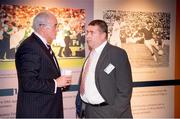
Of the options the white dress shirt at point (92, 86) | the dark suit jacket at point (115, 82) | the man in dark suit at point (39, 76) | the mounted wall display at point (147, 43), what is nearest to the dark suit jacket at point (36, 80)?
the man in dark suit at point (39, 76)

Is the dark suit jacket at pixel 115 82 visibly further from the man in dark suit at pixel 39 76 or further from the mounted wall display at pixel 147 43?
the mounted wall display at pixel 147 43

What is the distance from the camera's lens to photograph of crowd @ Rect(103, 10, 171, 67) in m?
4.39

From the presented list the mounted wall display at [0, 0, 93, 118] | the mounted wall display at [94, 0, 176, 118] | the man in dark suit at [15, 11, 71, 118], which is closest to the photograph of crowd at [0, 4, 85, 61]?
the mounted wall display at [0, 0, 93, 118]

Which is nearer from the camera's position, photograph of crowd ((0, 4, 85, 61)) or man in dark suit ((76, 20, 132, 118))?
man in dark suit ((76, 20, 132, 118))

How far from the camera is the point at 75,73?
13.5 ft

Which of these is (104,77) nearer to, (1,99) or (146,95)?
(1,99)

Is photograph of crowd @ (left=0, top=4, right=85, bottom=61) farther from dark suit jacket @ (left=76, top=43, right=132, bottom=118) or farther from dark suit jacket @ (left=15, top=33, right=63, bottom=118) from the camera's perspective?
dark suit jacket @ (left=76, top=43, right=132, bottom=118)

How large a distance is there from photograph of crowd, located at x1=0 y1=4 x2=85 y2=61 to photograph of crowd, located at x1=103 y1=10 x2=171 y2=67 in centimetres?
47

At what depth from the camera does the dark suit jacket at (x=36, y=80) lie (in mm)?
2637

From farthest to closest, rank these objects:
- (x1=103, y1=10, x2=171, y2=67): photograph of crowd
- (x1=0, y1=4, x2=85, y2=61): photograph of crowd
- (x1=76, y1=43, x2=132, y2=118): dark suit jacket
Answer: (x1=103, y1=10, x2=171, y2=67): photograph of crowd < (x1=0, y1=4, x2=85, y2=61): photograph of crowd < (x1=76, y1=43, x2=132, y2=118): dark suit jacket

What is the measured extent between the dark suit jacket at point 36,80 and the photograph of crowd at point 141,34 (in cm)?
167

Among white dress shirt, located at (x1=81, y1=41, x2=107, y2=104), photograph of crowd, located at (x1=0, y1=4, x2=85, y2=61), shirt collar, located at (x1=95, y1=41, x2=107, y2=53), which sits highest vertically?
photograph of crowd, located at (x1=0, y1=4, x2=85, y2=61)

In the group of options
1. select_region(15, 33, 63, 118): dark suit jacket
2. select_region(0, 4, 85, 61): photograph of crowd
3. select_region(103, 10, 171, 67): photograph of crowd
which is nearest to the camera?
select_region(15, 33, 63, 118): dark suit jacket

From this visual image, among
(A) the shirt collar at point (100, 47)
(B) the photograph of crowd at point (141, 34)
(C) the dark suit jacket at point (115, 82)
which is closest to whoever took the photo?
(C) the dark suit jacket at point (115, 82)
